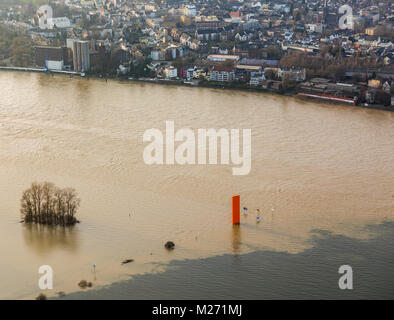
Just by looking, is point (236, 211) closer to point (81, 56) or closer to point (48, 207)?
point (48, 207)

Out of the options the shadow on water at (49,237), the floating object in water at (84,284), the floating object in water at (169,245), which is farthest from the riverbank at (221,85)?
the floating object in water at (84,284)

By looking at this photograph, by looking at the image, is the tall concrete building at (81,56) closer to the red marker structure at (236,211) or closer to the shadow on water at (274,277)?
the red marker structure at (236,211)

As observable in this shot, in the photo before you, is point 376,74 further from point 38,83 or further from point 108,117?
point 38,83

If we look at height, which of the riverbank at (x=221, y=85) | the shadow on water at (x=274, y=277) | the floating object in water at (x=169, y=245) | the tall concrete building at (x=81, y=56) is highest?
the tall concrete building at (x=81, y=56)

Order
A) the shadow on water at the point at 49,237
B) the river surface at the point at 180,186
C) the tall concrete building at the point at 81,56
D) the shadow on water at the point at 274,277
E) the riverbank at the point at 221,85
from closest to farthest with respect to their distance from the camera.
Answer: the shadow on water at the point at 274,277
the river surface at the point at 180,186
the shadow on water at the point at 49,237
the riverbank at the point at 221,85
the tall concrete building at the point at 81,56

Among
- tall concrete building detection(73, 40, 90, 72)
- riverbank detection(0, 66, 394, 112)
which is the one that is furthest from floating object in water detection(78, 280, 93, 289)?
tall concrete building detection(73, 40, 90, 72)

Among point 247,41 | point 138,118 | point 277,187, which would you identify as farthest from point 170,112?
point 247,41
